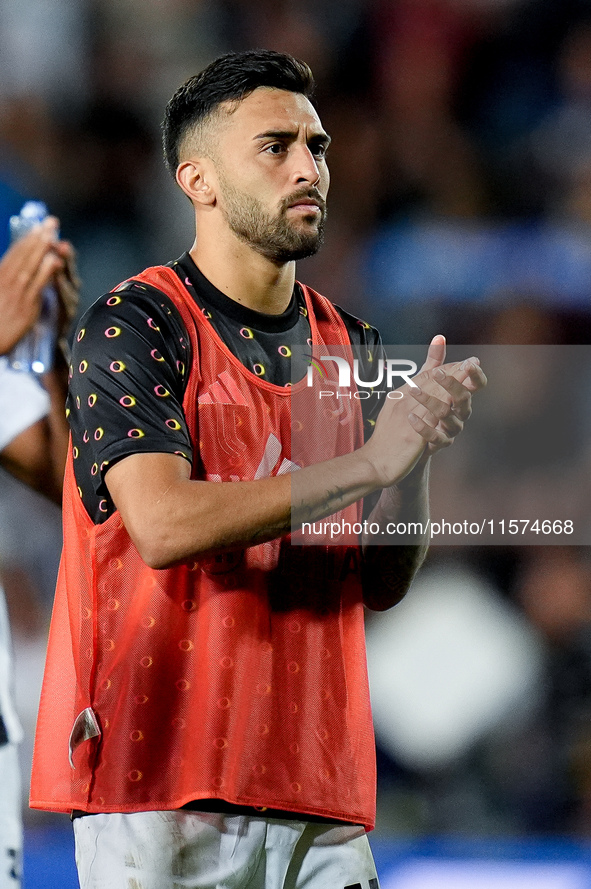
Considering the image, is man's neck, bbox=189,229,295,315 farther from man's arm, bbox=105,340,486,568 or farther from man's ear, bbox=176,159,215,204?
man's arm, bbox=105,340,486,568

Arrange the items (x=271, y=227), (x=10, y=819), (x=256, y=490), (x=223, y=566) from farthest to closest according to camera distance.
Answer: (x=10, y=819), (x=271, y=227), (x=223, y=566), (x=256, y=490)

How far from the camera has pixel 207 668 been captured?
4.22ft

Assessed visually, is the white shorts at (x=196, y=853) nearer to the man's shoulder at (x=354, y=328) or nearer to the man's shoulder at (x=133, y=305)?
the man's shoulder at (x=133, y=305)

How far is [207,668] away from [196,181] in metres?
0.71

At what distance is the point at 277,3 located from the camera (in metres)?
2.04

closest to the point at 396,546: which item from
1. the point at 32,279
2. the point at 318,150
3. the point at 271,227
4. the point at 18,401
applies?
the point at 271,227

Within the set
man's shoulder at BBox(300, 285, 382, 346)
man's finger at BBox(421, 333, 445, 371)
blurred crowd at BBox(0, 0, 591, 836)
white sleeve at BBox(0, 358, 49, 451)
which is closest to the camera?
man's finger at BBox(421, 333, 445, 371)

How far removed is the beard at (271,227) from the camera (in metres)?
1.41

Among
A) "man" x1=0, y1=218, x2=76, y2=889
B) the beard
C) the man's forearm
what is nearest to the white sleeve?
"man" x1=0, y1=218, x2=76, y2=889

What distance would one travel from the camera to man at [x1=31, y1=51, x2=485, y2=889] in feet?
3.96

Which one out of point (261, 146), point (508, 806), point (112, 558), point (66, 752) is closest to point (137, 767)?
point (66, 752)

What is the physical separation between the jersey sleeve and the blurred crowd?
0.71 metres

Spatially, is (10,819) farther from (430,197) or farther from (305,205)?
(430,197)

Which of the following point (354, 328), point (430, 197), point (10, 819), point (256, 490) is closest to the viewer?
point (256, 490)
